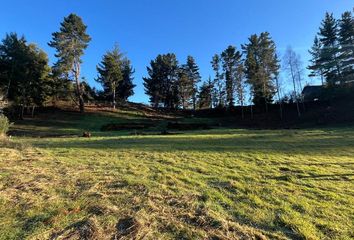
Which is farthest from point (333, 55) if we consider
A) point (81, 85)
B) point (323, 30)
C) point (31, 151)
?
point (31, 151)

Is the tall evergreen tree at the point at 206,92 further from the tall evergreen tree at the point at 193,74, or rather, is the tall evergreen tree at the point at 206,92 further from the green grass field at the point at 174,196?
the green grass field at the point at 174,196

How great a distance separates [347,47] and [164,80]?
108 ft

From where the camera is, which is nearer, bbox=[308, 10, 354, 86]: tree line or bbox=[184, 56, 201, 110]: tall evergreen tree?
bbox=[308, 10, 354, 86]: tree line

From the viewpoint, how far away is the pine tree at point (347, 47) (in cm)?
4541

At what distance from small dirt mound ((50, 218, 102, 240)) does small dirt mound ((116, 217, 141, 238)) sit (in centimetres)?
38

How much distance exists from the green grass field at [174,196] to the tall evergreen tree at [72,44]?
32845 mm

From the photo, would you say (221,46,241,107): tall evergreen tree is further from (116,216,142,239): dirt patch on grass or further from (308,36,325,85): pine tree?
(116,216,142,239): dirt patch on grass

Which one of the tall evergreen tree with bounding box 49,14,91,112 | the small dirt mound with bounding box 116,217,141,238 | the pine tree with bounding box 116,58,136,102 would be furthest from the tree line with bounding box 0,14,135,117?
the small dirt mound with bounding box 116,217,141,238

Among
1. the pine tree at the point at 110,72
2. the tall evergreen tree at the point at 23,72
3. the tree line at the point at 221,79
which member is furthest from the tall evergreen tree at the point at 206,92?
the tall evergreen tree at the point at 23,72

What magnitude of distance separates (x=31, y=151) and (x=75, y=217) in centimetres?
848

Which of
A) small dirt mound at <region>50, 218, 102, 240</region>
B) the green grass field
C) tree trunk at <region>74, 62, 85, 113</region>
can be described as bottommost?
small dirt mound at <region>50, 218, 102, 240</region>

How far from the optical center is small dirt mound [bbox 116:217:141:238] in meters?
5.27

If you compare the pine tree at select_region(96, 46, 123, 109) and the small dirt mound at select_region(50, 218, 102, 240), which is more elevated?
the pine tree at select_region(96, 46, 123, 109)

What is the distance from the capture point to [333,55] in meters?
46.9
